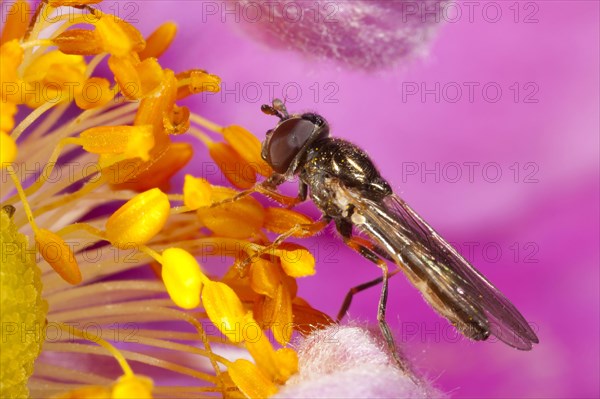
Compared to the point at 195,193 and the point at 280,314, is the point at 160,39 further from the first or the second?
the point at 280,314

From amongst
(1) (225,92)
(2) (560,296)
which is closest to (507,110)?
(2) (560,296)

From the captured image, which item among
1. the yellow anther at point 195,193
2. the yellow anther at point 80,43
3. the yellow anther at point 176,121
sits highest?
the yellow anther at point 80,43

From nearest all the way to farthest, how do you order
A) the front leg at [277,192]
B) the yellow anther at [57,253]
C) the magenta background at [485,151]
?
the yellow anther at [57,253]
the front leg at [277,192]
the magenta background at [485,151]

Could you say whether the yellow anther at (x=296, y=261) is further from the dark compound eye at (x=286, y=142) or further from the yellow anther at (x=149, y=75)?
the yellow anther at (x=149, y=75)

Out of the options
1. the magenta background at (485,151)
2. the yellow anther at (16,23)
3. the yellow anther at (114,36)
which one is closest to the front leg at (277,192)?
the magenta background at (485,151)

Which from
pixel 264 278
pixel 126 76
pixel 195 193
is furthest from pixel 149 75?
pixel 264 278

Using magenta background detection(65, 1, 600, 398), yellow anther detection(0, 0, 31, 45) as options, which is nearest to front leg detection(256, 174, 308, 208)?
magenta background detection(65, 1, 600, 398)
